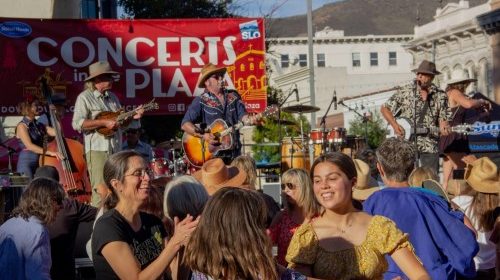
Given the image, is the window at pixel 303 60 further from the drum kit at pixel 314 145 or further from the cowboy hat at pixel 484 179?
the cowboy hat at pixel 484 179

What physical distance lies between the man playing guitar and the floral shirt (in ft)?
6.75

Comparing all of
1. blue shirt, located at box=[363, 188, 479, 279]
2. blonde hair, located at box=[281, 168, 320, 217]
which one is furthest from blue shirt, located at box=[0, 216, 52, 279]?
blue shirt, located at box=[363, 188, 479, 279]

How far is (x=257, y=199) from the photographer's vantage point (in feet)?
14.8

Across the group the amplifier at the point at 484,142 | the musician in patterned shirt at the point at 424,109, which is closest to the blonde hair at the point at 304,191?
the musician in patterned shirt at the point at 424,109

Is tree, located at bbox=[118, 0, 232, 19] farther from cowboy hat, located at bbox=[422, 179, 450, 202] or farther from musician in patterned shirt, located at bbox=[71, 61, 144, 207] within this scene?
cowboy hat, located at bbox=[422, 179, 450, 202]

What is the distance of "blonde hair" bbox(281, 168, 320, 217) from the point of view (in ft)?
26.2

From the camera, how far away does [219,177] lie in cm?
967

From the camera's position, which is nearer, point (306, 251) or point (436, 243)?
point (306, 251)

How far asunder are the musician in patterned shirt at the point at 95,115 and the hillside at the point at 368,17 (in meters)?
112

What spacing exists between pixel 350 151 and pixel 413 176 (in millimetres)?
14521

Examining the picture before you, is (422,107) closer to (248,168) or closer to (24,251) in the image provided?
(248,168)

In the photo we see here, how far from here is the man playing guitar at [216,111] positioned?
1249 cm

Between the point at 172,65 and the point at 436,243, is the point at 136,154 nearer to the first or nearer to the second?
the point at 436,243

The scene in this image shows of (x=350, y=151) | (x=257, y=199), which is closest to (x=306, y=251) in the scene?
(x=257, y=199)
